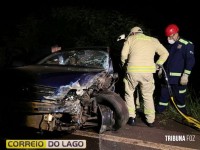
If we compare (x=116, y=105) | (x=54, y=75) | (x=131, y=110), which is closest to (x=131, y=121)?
(x=131, y=110)

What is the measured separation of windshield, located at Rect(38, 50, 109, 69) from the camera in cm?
608

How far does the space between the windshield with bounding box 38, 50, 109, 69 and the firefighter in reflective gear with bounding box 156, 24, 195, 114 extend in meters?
1.21

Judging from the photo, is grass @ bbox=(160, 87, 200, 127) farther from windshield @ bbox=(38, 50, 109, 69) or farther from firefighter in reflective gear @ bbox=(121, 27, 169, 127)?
windshield @ bbox=(38, 50, 109, 69)

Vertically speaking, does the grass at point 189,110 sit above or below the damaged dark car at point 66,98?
below

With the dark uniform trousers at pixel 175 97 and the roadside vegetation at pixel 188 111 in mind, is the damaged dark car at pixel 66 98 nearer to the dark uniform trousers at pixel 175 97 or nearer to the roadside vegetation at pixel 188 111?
the dark uniform trousers at pixel 175 97

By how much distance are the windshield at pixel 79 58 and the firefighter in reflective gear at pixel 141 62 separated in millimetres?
426

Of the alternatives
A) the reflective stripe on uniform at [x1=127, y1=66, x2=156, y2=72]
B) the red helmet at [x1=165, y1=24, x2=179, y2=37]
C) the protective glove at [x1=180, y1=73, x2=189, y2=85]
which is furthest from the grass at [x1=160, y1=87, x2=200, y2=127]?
the red helmet at [x1=165, y1=24, x2=179, y2=37]

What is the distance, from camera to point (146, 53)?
567cm

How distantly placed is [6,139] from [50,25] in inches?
232

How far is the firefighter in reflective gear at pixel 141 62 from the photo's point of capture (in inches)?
223

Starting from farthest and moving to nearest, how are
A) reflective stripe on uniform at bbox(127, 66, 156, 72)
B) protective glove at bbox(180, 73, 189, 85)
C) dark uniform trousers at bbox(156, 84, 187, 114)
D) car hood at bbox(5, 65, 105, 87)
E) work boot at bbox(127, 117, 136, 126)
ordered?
dark uniform trousers at bbox(156, 84, 187, 114) < work boot at bbox(127, 117, 136, 126) < protective glove at bbox(180, 73, 189, 85) < reflective stripe on uniform at bbox(127, 66, 156, 72) < car hood at bbox(5, 65, 105, 87)

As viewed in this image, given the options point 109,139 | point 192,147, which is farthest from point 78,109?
point 192,147

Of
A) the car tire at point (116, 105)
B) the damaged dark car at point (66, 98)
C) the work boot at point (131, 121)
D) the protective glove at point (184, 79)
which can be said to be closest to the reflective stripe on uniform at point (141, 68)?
the damaged dark car at point (66, 98)

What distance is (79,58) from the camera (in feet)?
20.3
